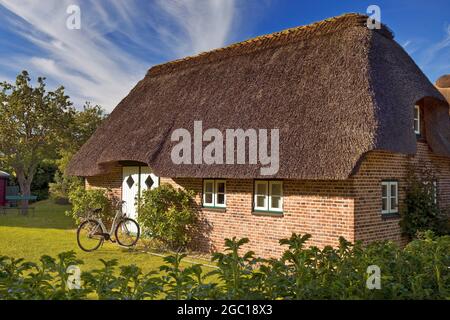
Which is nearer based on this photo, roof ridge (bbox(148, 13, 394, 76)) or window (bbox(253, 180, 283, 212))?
window (bbox(253, 180, 283, 212))

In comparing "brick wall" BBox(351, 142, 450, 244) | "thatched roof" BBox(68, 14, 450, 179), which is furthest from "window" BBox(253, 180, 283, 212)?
"brick wall" BBox(351, 142, 450, 244)

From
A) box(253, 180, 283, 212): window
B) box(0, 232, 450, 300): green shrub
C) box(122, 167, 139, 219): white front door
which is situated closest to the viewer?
box(0, 232, 450, 300): green shrub

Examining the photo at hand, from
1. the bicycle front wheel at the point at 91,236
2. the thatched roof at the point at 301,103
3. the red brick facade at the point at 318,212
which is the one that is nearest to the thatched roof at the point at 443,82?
the thatched roof at the point at 301,103

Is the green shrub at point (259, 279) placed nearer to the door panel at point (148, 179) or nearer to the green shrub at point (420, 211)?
the green shrub at point (420, 211)

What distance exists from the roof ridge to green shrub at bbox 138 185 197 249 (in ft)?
16.1

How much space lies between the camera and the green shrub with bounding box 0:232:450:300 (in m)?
2.75

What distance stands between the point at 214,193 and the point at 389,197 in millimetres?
4288

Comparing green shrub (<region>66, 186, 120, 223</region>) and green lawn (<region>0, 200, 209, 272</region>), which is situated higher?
green shrub (<region>66, 186, 120, 223</region>)

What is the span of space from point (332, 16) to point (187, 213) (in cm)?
654

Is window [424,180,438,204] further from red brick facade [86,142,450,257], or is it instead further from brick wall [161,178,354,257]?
brick wall [161,178,354,257]

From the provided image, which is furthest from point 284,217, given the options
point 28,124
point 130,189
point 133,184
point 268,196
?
point 28,124
